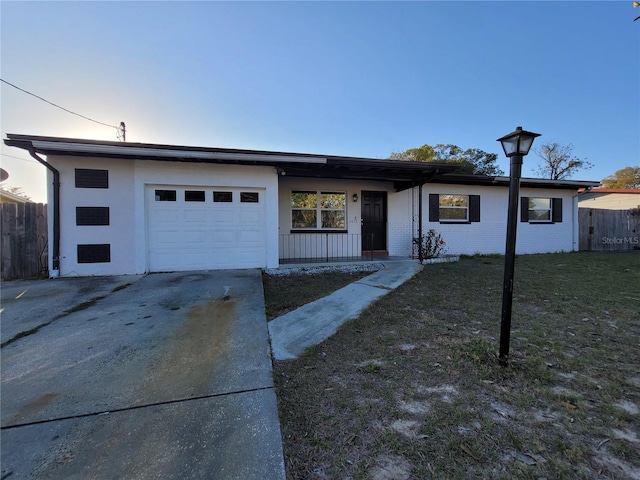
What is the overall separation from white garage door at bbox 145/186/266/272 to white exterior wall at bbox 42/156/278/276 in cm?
21

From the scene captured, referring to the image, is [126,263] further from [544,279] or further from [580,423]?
[544,279]

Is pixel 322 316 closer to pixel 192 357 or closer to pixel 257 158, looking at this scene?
pixel 192 357

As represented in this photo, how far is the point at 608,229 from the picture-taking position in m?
12.4

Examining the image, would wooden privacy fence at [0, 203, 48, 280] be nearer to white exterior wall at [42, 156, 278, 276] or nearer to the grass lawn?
white exterior wall at [42, 156, 278, 276]

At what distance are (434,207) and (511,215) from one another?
7739mm

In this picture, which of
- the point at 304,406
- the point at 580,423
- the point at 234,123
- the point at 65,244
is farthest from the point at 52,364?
the point at 234,123

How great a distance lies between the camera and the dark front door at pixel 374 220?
9.45 meters

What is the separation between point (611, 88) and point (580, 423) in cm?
1472

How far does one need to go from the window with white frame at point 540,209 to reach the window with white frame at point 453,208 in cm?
305

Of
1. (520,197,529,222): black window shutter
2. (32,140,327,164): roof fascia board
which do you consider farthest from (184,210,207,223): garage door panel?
(520,197,529,222): black window shutter

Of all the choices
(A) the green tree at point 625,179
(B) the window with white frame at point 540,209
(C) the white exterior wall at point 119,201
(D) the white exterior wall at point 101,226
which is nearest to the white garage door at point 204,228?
(C) the white exterior wall at point 119,201

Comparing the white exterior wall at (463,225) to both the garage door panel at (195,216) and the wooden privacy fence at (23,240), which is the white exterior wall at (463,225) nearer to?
the garage door panel at (195,216)

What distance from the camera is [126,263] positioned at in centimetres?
669

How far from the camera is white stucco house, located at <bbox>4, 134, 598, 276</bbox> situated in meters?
6.35
